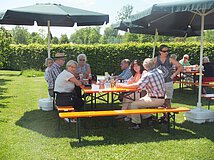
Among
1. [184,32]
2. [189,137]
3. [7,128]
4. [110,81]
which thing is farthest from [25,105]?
[184,32]

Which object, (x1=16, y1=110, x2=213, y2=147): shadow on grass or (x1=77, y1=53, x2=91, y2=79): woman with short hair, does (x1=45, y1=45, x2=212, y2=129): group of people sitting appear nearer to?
(x1=16, y1=110, x2=213, y2=147): shadow on grass

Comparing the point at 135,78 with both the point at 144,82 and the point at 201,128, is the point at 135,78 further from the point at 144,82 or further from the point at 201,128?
the point at 201,128

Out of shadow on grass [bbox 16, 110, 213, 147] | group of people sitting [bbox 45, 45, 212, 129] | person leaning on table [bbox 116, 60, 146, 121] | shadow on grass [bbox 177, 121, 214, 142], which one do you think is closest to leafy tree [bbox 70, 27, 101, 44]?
person leaning on table [bbox 116, 60, 146, 121]

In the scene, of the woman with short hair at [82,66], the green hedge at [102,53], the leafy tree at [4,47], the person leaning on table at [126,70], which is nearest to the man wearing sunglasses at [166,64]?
the person leaning on table at [126,70]

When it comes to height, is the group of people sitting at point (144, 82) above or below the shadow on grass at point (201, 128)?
above

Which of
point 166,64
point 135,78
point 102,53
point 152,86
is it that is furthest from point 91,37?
point 152,86

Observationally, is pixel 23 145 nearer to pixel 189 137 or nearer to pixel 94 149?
pixel 94 149

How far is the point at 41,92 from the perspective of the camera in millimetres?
10000

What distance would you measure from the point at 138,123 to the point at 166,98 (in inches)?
32.4

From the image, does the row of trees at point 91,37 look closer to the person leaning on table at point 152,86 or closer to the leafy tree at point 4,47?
the leafy tree at point 4,47

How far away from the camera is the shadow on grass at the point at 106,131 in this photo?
493cm

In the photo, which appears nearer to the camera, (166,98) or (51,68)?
(166,98)

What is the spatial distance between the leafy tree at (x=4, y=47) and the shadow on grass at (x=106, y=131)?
39.3ft

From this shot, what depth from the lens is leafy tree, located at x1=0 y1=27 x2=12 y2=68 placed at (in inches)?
685
